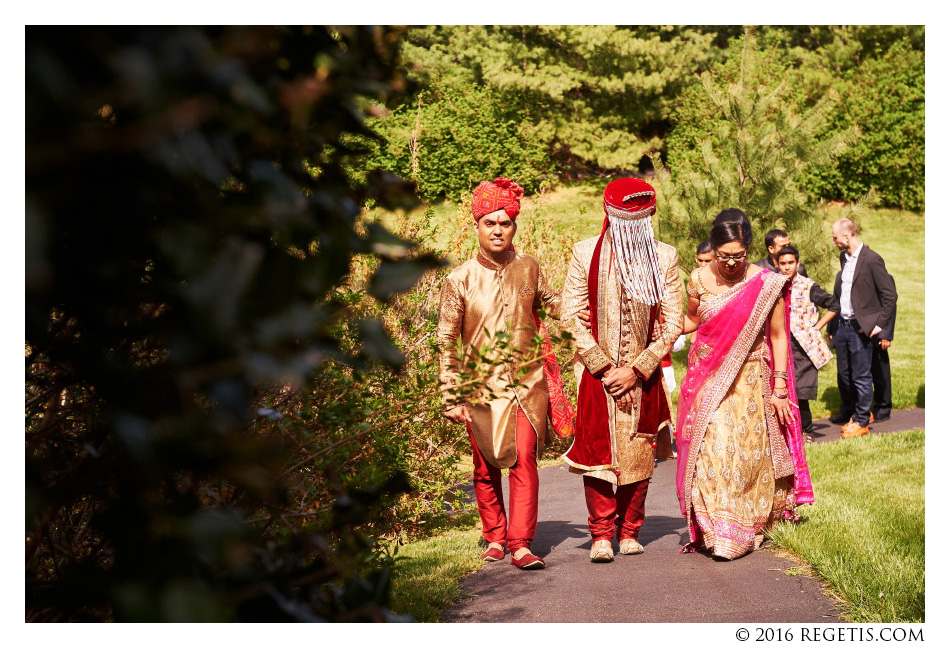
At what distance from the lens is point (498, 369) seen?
19.5 feet

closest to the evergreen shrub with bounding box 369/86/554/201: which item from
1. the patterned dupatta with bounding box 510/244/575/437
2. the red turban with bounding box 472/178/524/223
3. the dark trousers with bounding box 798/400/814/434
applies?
the dark trousers with bounding box 798/400/814/434

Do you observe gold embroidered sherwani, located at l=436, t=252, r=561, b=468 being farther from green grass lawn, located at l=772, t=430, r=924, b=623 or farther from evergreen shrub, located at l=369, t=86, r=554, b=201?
evergreen shrub, located at l=369, t=86, r=554, b=201

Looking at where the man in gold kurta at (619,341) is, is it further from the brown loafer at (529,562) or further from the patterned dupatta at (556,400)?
the brown loafer at (529,562)

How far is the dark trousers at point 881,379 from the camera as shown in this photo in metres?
11.1

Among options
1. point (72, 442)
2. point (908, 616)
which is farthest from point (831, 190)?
point (72, 442)

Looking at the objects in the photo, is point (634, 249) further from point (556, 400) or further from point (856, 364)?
point (856, 364)

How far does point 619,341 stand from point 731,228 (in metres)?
0.98

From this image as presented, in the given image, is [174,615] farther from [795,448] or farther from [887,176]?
[887,176]

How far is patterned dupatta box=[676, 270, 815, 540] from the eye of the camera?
5840mm

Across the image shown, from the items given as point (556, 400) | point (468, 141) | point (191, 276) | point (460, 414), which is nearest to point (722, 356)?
point (556, 400)

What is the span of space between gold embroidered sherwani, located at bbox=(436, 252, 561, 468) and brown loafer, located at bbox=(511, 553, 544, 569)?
0.57 meters

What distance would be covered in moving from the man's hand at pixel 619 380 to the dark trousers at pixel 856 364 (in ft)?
19.9

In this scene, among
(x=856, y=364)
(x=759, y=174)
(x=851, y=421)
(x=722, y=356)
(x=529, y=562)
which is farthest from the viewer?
(x=759, y=174)

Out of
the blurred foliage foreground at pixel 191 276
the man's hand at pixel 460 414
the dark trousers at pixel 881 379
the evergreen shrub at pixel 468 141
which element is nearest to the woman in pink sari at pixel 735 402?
the man's hand at pixel 460 414
